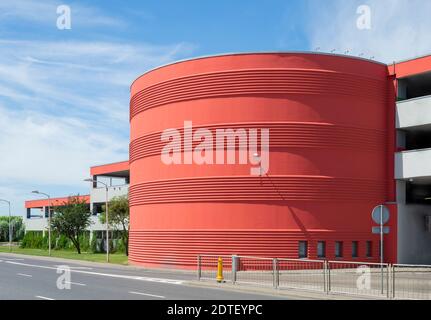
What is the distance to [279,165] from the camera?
34531 millimetres

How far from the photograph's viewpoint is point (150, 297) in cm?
1945

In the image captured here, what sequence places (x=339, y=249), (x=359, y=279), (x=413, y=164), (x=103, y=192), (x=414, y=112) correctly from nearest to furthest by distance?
(x=359, y=279) < (x=339, y=249) < (x=413, y=164) < (x=414, y=112) < (x=103, y=192)

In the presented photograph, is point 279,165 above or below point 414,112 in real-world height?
below

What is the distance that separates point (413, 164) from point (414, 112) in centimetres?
298

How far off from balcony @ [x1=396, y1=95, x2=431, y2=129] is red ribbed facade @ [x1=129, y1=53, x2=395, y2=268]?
1.20 meters

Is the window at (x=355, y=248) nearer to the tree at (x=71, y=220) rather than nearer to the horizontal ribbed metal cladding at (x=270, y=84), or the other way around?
the horizontal ribbed metal cladding at (x=270, y=84)

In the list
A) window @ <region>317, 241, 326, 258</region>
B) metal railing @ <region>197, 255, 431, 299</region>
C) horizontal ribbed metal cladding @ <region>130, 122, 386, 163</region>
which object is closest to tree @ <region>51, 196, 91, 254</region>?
horizontal ribbed metal cladding @ <region>130, 122, 386, 163</region>

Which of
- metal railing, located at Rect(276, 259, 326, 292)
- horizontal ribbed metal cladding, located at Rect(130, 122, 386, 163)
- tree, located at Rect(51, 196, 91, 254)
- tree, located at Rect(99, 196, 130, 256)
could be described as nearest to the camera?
metal railing, located at Rect(276, 259, 326, 292)

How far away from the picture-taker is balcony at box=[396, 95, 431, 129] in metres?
36.6

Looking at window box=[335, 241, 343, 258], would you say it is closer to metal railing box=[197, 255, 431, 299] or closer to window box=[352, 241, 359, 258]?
window box=[352, 241, 359, 258]

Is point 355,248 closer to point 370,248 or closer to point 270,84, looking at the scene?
point 370,248

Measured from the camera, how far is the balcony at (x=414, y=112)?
120ft

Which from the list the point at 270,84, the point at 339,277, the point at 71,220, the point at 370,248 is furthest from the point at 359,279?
the point at 71,220

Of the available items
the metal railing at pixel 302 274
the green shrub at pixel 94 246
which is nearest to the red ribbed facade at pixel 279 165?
the metal railing at pixel 302 274
